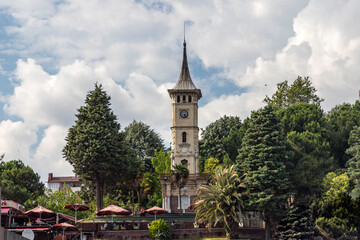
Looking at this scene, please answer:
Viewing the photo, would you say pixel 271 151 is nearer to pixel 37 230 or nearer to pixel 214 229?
pixel 214 229

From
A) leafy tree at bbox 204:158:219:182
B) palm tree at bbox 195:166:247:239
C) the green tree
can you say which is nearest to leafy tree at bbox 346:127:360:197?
palm tree at bbox 195:166:247:239

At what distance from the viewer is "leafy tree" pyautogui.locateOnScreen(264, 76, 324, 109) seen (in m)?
74.7

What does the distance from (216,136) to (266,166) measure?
2548 cm

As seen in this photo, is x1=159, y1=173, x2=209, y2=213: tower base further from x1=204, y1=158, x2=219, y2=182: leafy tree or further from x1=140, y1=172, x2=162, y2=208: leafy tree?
x1=140, y1=172, x2=162, y2=208: leafy tree

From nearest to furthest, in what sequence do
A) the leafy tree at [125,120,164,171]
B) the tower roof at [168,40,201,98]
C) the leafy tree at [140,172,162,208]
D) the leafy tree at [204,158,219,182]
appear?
the leafy tree at [204,158,219,182]
the leafy tree at [140,172,162,208]
the tower roof at [168,40,201,98]
the leafy tree at [125,120,164,171]

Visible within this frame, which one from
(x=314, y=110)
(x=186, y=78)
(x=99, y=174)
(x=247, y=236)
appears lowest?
(x=247, y=236)

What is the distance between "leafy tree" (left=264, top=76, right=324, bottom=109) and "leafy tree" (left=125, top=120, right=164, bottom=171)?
2232cm

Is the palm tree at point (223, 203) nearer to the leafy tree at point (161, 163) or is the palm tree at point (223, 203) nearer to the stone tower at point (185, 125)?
the stone tower at point (185, 125)

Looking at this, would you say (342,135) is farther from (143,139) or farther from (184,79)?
(143,139)

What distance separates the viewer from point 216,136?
249 feet

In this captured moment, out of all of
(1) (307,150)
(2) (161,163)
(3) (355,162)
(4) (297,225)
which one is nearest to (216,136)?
(2) (161,163)

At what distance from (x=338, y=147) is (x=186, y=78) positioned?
23.8 meters

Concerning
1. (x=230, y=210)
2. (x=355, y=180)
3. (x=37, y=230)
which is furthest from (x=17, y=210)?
(x=355, y=180)

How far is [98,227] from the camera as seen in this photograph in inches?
1725
